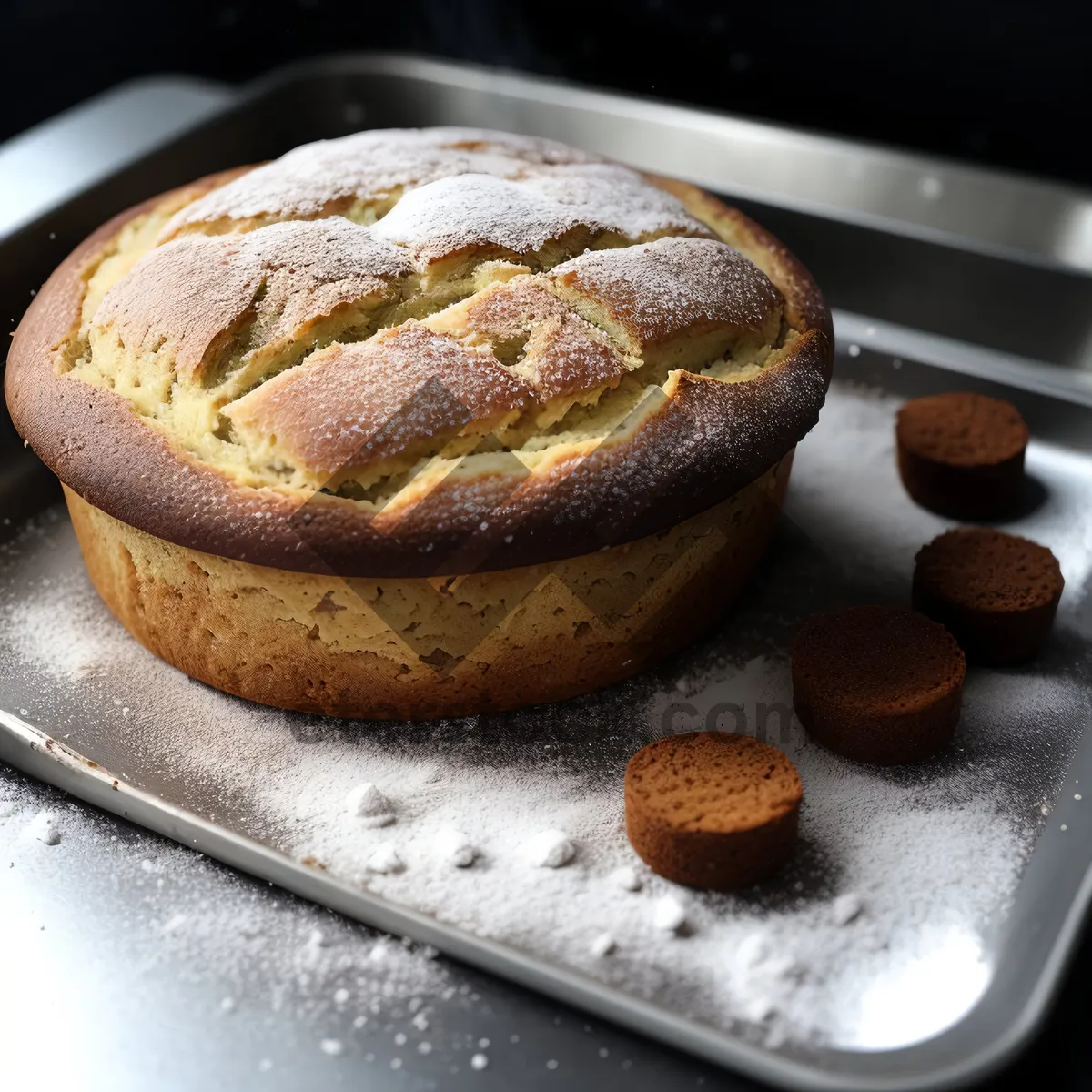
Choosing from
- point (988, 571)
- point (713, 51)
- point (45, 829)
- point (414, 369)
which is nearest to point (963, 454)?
point (988, 571)

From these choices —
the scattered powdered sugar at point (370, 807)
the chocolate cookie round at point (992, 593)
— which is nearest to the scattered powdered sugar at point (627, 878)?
the scattered powdered sugar at point (370, 807)

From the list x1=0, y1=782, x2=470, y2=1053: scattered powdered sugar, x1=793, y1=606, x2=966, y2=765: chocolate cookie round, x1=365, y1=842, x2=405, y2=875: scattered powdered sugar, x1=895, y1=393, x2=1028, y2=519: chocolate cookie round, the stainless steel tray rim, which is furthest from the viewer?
x1=895, y1=393, x2=1028, y2=519: chocolate cookie round

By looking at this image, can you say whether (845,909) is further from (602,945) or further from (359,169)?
(359,169)

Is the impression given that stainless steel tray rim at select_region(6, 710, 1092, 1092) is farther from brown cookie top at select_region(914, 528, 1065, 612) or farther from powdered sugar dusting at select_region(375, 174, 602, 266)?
powdered sugar dusting at select_region(375, 174, 602, 266)

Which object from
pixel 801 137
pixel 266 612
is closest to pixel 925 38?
pixel 801 137

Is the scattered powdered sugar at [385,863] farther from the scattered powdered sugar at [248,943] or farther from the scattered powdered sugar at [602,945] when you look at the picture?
the scattered powdered sugar at [602,945]

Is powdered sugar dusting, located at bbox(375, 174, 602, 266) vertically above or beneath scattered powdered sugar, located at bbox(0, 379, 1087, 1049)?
above

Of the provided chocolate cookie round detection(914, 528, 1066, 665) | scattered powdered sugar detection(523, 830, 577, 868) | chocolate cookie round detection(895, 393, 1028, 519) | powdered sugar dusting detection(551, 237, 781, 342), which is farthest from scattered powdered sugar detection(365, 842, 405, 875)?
chocolate cookie round detection(895, 393, 1028, 519)
